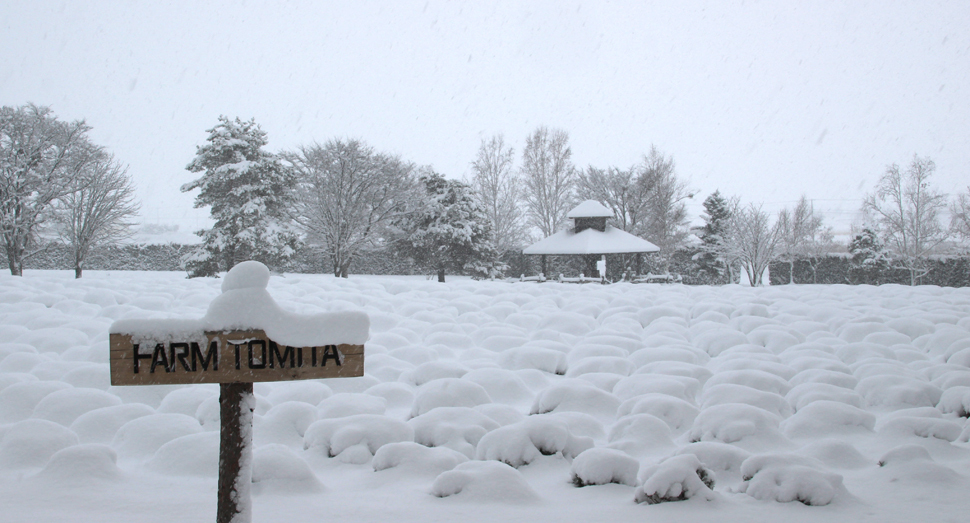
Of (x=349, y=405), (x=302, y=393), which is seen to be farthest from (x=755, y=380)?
(x=302, y=393)

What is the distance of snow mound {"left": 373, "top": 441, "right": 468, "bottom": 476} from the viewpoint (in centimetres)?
363

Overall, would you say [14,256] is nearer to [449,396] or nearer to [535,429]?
[449,396]

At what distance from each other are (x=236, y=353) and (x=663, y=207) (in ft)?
106

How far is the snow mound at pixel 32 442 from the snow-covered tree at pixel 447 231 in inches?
860

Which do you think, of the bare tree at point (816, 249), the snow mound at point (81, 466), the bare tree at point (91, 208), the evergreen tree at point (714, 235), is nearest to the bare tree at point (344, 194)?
the bare tree at point (91, 208)

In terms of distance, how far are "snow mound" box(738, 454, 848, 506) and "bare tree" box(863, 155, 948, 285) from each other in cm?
3137

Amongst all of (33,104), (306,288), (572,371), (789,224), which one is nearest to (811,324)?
(572,371)

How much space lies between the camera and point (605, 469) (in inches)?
136

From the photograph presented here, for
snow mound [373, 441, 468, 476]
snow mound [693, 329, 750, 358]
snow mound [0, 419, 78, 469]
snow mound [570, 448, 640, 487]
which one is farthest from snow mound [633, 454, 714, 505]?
snow mound [693, 329, 750, 358]

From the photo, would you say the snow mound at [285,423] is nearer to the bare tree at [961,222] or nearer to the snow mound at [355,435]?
the snow mound at [355,435]

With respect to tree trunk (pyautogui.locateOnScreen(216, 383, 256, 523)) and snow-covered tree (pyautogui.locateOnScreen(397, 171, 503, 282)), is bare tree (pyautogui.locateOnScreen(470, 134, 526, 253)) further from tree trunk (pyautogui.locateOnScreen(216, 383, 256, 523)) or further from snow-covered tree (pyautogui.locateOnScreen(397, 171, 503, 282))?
tree trunk (pyautogui.locateOnScreen(216, 383, 256, 523))

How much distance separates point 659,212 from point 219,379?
32338 mm

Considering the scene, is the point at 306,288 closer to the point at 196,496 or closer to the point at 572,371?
the point at 572,371

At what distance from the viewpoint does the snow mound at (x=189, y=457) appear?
11.7ft
